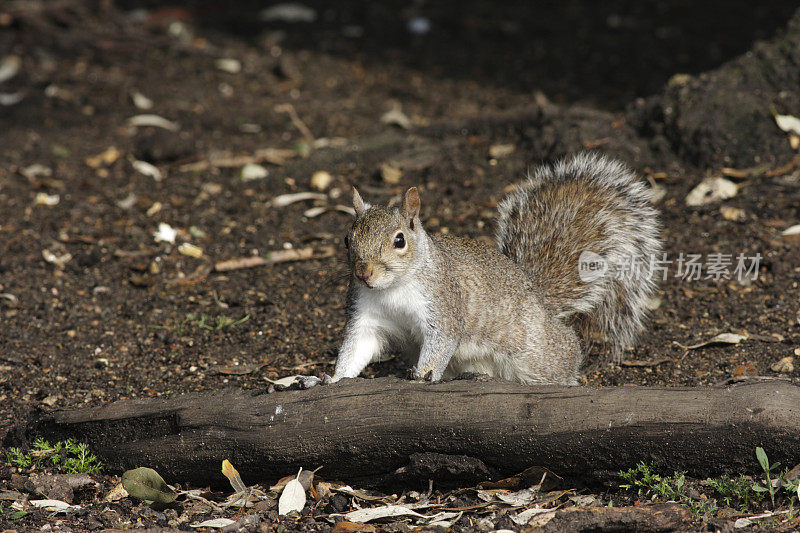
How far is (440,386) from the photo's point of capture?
2625mm

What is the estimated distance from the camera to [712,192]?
446 cm

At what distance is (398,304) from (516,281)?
574 millimetres

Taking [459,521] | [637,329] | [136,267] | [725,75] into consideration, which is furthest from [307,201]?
[459,521]

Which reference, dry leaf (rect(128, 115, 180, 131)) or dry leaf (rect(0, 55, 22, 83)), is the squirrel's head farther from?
dry leaf (rect(0, 55, 22, 83))

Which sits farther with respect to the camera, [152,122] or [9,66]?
[9,66]

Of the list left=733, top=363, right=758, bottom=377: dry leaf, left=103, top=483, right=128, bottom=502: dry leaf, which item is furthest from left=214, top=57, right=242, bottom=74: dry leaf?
left=733, top=363, right=758, bottom=377: dry leaf

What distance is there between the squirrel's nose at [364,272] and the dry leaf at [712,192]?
2341mm

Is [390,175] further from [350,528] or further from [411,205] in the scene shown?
[350,528]

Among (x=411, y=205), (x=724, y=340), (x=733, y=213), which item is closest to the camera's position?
(x=411, y=205)

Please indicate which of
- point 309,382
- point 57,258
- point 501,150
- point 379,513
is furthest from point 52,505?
point 501,150

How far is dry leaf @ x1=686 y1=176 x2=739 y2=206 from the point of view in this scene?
14.5 ft

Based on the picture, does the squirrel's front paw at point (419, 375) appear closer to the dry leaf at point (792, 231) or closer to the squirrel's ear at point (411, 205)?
the squirrel's ear at point (411, 205)

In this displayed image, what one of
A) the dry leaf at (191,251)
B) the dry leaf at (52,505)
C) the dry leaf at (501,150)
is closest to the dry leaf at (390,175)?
the dry leaf at (501,150)

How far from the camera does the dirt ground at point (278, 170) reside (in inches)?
141
